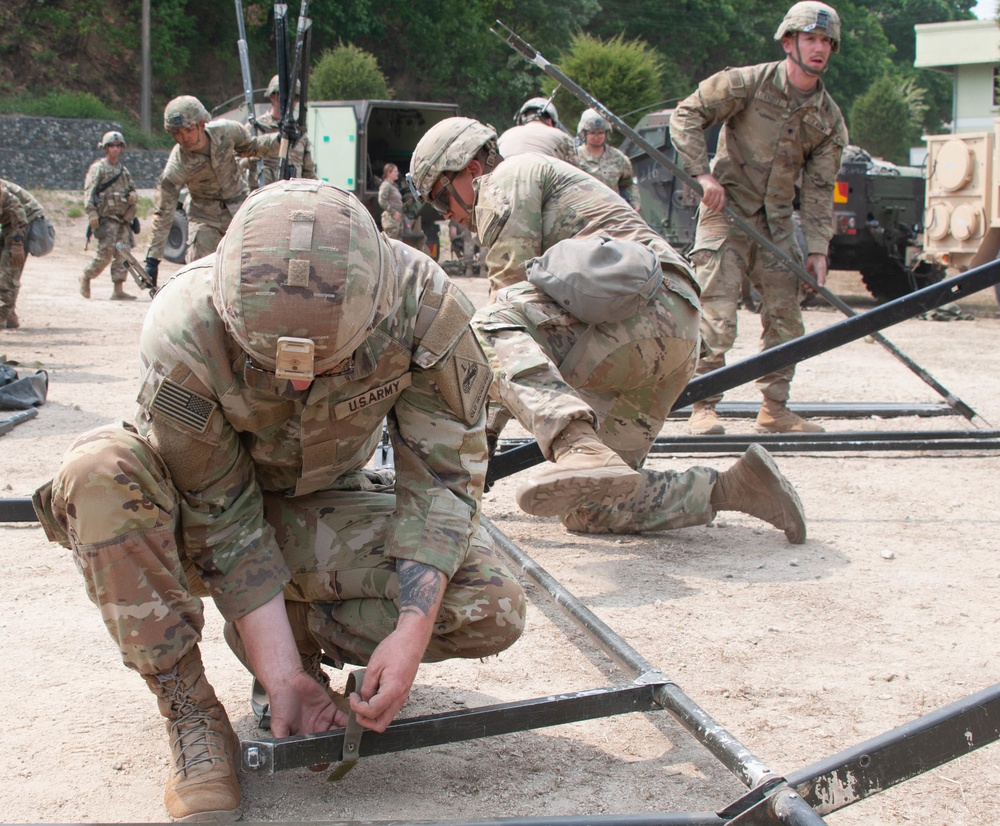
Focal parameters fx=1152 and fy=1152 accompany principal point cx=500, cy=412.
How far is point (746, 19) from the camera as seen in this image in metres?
48.0

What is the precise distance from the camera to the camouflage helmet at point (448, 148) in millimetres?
3377

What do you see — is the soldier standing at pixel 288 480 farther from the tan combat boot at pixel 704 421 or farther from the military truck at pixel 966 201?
the military truck at pixel 966 201

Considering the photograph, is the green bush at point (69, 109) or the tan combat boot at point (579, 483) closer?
the tan combat boot at point (579, 483)

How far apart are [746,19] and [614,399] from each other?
4846 centimetres

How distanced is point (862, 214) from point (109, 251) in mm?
7550

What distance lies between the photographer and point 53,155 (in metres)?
24.7

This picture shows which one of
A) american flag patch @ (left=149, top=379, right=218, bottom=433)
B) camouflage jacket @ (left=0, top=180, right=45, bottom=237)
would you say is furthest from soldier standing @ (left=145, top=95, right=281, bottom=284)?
american flag patch @ (left=149, top=379, right=218, bottom=433)

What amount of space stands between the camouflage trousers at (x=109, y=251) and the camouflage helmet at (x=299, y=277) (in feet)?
34.7

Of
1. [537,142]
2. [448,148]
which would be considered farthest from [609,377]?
[537,142]

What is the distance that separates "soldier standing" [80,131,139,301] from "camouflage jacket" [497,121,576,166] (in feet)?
27.6

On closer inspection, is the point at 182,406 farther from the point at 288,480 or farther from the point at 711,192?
the point at 711,192

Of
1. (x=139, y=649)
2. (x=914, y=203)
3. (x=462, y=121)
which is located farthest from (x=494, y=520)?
(x=914, y=203)

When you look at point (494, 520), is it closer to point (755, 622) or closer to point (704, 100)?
point (755, 622)

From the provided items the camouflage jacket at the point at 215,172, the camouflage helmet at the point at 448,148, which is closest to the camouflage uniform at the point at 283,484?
the camouflage helmet at the point at 448,148
